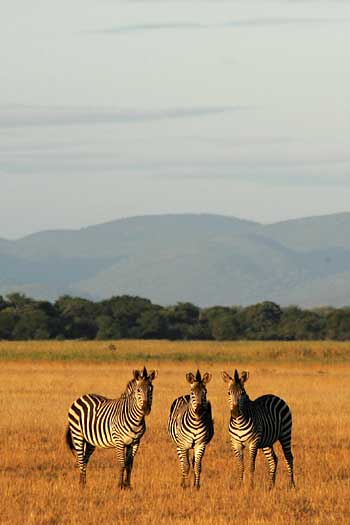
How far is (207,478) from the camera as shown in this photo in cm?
2059

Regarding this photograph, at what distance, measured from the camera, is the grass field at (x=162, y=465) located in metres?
17.2

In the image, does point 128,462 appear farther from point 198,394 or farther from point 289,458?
point 289,458

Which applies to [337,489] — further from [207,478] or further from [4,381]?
[4,381]

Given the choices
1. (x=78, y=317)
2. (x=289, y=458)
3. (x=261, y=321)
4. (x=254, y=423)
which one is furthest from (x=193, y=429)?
(x=261, y=321)

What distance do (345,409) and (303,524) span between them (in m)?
17.6

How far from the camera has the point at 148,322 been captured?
82688 millimetres

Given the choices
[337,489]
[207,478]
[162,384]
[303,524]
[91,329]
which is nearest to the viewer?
[303,524]

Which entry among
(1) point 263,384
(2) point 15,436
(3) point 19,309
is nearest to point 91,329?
(3) point 19,309

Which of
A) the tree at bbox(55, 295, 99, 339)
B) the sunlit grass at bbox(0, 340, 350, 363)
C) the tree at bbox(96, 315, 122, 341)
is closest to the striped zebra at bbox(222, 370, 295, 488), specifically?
the sunlit grass at bbox(0, 340, 350, 363)

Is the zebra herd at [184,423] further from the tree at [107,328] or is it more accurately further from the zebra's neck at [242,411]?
the tree at [107,328]

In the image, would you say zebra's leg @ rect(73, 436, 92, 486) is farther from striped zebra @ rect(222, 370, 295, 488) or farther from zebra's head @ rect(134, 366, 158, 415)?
striped zebra @ rect(222, 370, 295, 488)

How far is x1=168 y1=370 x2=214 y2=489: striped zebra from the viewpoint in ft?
60.9

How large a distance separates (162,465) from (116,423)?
3080 mm

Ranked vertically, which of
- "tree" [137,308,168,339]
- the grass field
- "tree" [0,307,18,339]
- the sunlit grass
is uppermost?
"tree" [137,308,168,339]
